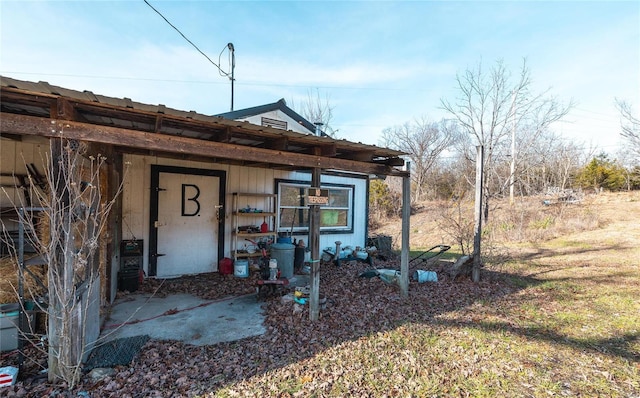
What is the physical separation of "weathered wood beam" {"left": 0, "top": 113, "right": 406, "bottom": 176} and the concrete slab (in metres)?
1.92

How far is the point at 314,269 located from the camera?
423cm

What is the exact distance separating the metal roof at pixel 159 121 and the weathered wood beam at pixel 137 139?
0.09 feet

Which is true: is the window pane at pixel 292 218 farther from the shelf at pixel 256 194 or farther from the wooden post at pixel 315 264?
the wooden post at pixel 315 264

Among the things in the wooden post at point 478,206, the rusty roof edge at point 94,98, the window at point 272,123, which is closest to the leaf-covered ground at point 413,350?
the wooden post at point 478,206

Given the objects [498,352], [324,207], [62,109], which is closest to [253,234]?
[324,207]

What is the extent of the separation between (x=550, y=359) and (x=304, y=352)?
2593mm

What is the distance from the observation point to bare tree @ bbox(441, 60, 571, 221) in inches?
608

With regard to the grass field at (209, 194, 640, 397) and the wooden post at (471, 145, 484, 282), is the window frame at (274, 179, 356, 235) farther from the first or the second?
the grass field at (209, 194, 640, 397)

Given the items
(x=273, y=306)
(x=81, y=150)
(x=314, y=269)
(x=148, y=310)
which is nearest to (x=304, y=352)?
(x=314, y=269)

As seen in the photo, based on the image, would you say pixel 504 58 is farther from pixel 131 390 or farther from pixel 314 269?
pixel 131 390

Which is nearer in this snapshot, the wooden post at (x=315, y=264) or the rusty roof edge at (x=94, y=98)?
the rusty roof edge at (x=94, y=98)

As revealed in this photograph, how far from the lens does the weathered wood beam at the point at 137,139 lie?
2.47m

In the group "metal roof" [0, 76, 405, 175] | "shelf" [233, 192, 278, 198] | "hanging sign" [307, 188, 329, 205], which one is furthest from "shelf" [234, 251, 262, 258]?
"hanging sign" [307, 188, 329, 205]

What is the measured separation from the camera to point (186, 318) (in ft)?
13.7
